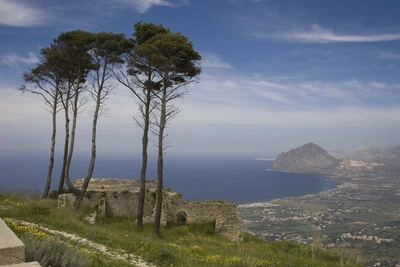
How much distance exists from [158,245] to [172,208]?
7.46 m

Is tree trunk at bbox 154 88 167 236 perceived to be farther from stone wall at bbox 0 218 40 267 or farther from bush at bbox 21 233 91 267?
stone wall at bbox 0 218 40 267

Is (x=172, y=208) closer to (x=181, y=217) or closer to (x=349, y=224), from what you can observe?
(x=181, y=217)

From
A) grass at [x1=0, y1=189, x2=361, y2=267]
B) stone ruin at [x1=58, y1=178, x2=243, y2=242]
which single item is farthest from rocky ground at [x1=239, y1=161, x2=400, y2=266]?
stone ruin at [x1=58, y1=178, x2=243, y2=242]

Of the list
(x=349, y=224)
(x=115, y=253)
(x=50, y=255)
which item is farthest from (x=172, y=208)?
(x=349, y=224)

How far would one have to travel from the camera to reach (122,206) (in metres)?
17.8

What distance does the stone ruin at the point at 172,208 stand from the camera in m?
17.1

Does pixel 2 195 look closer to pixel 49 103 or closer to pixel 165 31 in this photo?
pixel 49 103

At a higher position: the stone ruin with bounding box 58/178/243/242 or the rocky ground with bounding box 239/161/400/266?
the stone ruin with bounding box 58/178/243/242

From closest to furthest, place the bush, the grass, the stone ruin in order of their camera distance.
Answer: the bush, the grass, the stone ruin

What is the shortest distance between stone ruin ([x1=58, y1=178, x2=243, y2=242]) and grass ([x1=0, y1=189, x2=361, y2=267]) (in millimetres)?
893

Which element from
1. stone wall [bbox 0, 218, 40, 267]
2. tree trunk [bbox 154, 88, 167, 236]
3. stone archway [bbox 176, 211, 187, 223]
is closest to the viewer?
stone wall [bbox 0, 218, 40, 267]

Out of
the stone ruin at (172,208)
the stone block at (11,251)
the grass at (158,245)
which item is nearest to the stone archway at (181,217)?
the stone ruin at (172,208)

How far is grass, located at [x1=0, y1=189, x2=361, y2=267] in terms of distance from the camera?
8.88 metres

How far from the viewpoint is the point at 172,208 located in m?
18.0
